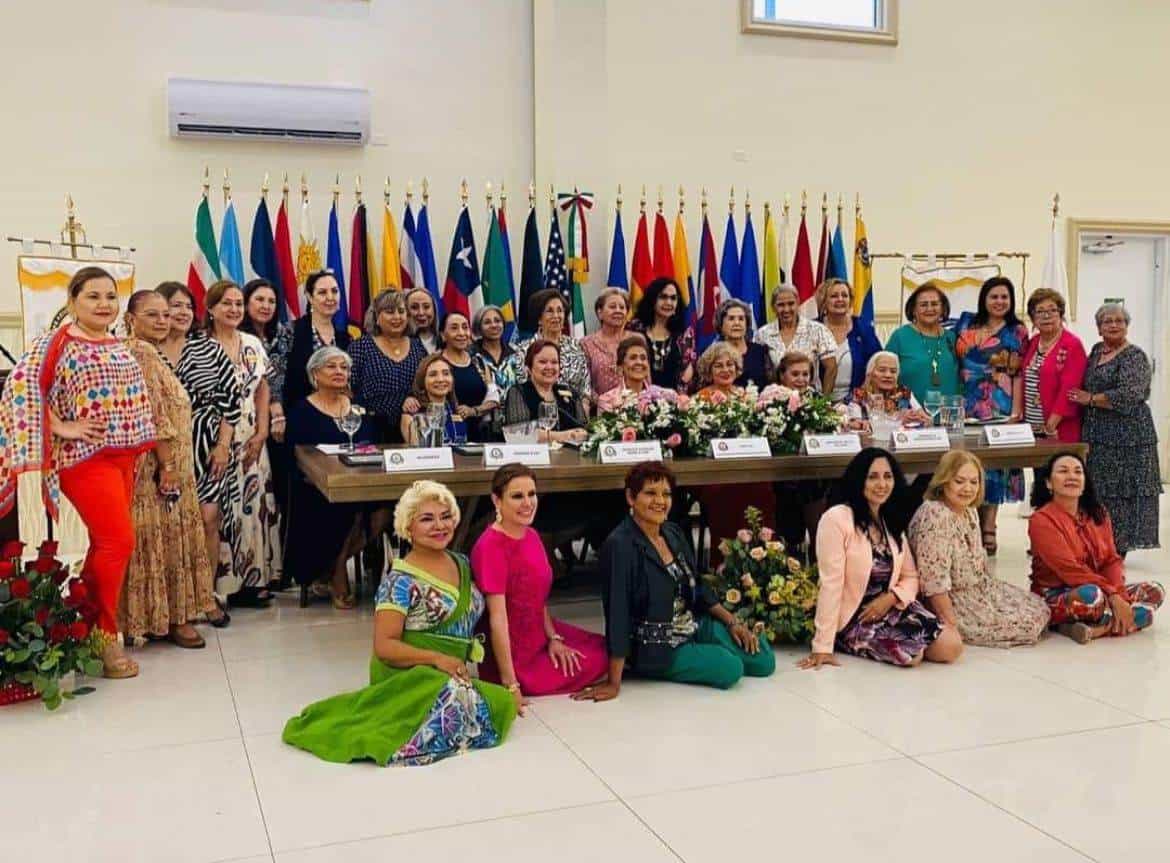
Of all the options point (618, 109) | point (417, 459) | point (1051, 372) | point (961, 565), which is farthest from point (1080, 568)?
point (618, 109)

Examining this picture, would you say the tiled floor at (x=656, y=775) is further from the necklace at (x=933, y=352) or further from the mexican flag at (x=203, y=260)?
the mexican flag at (x=203, y=260)

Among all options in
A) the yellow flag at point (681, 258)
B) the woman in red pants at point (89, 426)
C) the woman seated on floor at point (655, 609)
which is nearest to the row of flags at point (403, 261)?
the yellow flag at point (681, 258)

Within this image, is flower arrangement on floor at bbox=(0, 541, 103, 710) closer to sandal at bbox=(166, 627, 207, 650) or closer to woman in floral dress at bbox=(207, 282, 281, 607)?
sandal at bbox=(166, 627, 207, 650)

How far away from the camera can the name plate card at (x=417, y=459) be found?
3.81 m

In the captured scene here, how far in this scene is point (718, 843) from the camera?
251 cm

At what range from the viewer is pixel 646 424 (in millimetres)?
4277

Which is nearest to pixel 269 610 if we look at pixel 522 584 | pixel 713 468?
Result: pixel 522 584

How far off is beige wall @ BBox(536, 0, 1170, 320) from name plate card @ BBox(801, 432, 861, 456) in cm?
338

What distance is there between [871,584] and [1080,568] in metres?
0.93

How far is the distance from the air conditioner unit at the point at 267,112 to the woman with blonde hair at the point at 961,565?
14.4 feet

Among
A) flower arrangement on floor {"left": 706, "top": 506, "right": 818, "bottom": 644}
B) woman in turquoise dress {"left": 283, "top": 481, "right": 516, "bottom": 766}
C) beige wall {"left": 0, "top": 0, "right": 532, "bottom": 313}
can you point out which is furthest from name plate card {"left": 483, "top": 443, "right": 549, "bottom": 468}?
beige wall {"left": 0, "top": 0, "right": 532, "bottom": 313}

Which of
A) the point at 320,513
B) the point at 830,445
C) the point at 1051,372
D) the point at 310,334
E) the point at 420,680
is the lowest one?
the point at 420,680

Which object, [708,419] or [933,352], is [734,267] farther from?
[708,419]

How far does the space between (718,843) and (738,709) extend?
99 cm
